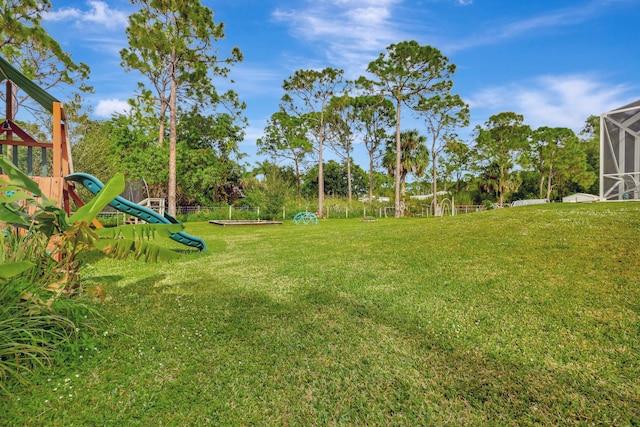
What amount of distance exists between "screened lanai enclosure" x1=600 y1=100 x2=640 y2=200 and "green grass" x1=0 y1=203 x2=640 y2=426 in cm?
1086

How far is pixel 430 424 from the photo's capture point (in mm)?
2223

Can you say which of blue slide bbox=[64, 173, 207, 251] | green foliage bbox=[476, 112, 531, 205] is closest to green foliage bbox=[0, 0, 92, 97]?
blue slide bbox=[64, 173, 207, 251]

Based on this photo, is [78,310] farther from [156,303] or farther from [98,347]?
[156,303]

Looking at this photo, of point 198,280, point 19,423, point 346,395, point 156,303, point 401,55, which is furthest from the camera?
point 401,55

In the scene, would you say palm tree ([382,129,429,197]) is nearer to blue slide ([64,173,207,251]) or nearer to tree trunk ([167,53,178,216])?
tree trunk ([167,53,178,216])

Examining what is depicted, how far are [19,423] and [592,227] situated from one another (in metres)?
9.67

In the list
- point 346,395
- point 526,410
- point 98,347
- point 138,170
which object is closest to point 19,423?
point 98,347

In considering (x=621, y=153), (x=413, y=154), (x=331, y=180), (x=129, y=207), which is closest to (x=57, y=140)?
(x=129, y=207)

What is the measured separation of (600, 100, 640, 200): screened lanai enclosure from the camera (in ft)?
44.9

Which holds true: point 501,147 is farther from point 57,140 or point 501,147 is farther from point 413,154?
point 57,140

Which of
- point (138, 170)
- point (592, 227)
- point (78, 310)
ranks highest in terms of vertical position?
point (138, 170)

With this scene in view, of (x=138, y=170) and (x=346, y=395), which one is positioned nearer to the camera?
(x=346, y=395)

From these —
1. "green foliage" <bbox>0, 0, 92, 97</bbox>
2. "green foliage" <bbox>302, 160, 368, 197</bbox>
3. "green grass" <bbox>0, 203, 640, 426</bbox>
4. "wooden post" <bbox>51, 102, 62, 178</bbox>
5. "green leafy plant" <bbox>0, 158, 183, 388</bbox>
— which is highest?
"green foliage" <bbox>0, 0, 92, 97</bbox>

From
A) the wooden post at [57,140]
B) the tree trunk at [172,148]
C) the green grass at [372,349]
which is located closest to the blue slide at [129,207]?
the wooden post at [57,140]
